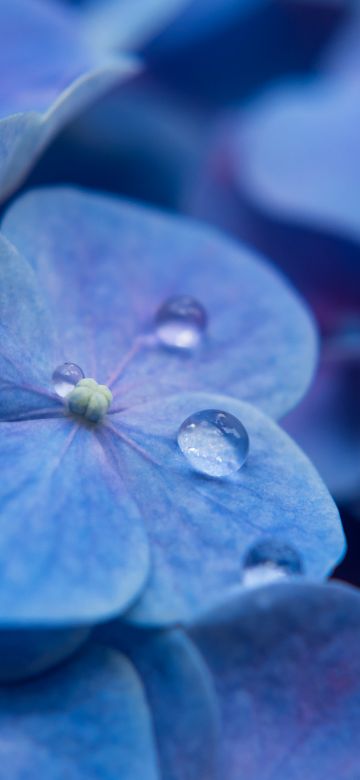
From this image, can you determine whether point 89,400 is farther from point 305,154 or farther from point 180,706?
point 305,154

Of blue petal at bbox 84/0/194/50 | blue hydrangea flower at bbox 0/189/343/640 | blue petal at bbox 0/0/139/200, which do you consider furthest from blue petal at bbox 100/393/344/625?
blue petal at bbox 84/0/194/50

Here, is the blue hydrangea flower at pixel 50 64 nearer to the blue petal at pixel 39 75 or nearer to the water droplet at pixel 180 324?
the blue petal at pixel 39 75

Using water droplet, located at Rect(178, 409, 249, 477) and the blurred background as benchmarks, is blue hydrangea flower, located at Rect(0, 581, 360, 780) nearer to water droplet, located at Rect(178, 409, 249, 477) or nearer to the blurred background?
water droplet, located at Rect(178, 409, 249, 477)

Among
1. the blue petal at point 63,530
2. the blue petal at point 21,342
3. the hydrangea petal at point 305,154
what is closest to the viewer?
the blue petal at point 63,530

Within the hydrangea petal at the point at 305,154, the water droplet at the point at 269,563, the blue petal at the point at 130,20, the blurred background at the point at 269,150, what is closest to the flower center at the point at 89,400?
the water droplet at the point at 269,563

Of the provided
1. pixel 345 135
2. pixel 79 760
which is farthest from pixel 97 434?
pixel 345 135

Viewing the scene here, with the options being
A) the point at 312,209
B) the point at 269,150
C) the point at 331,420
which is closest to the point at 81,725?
the point at 331,420

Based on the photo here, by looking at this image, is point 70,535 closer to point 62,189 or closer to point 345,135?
point 62,189
